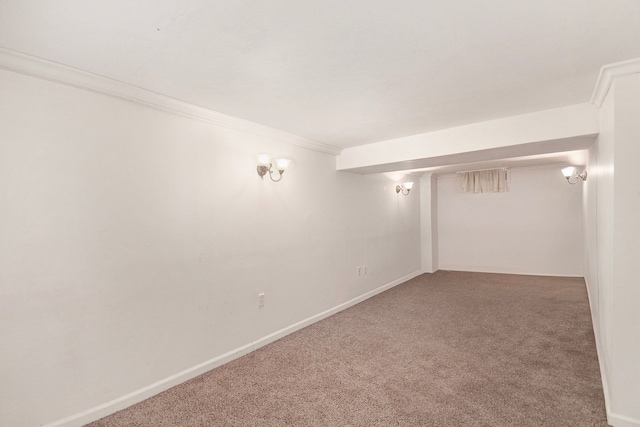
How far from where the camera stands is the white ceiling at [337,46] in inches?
55.3

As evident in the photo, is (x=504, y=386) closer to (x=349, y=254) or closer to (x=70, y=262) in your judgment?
(x=349, y=254)

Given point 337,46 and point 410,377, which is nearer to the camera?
A: point 337,46

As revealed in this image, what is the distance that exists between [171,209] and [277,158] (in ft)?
4.28

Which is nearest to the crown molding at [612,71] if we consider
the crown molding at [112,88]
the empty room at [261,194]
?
the empty room at [261,194]

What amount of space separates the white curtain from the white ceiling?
412 centimetres

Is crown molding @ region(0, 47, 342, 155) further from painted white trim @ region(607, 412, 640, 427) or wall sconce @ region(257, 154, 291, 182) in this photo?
painted white trim @ region(607, 412, 640, 427)

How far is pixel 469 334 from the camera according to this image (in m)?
3.38

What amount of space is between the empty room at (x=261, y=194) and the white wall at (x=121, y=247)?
0.01 meters

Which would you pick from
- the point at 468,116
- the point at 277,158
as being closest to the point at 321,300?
the point at 277,158

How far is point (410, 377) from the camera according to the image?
99.8 inches

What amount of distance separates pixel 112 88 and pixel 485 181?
6.65 meters

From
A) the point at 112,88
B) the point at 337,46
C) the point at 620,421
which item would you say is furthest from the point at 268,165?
the point at 620,421

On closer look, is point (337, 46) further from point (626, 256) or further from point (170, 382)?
point (170, 382)

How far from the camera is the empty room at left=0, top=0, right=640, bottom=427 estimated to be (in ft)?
5.28
